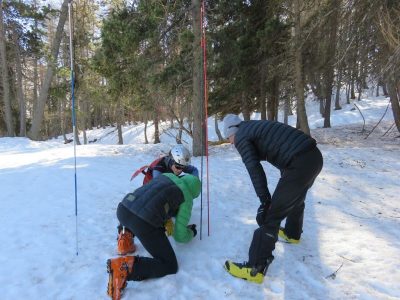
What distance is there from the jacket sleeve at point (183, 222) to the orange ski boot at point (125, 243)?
570 mm

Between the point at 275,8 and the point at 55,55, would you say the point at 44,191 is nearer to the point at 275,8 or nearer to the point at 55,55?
the point at 275,8

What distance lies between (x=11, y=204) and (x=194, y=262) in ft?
12.4

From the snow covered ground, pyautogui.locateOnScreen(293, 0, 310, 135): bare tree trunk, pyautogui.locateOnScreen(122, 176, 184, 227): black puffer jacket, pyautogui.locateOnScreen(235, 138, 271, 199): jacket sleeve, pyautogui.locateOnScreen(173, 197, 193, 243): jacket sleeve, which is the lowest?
the snow covered ground

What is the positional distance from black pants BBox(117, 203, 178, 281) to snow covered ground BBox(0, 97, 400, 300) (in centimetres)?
12

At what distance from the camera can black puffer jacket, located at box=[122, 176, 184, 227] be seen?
13.1ft

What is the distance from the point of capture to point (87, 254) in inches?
180

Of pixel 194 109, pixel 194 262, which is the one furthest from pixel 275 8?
pixel 194 262

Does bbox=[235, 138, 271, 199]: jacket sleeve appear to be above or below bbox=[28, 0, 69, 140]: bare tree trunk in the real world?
below

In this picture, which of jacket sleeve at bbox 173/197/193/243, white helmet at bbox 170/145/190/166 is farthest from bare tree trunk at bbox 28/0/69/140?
jacket sleeve at bbox 173/197/193/243

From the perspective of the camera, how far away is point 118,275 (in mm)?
3631

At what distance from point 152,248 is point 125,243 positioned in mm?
726

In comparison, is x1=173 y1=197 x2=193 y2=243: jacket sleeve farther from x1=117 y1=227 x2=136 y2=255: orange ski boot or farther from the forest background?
the forest background

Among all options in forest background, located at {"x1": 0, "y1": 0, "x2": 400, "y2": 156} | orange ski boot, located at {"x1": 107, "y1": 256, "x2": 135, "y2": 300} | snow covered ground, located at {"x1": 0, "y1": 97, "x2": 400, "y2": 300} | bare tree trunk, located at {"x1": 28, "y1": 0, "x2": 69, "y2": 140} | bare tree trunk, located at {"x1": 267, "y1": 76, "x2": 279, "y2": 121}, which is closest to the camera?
orange ski boot, located at {"x1": 107, "y1": 256, "x2": 135, "y2": 300}

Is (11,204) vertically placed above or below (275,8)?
below
